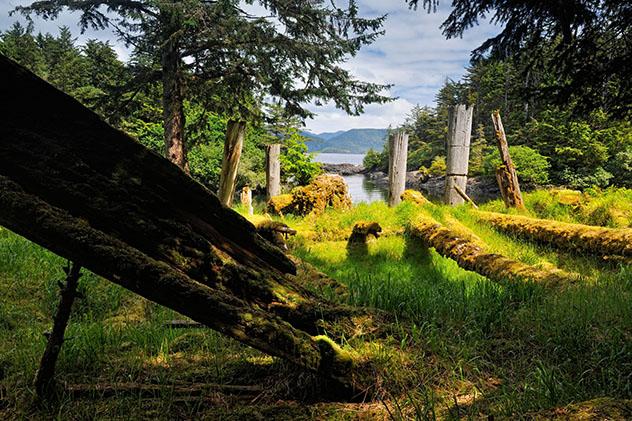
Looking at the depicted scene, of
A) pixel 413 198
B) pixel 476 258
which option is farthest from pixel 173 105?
pixel 476 258

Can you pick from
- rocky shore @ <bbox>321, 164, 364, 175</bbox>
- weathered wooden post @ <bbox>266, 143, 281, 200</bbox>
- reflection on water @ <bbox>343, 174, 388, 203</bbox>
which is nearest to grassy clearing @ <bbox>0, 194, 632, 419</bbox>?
weathered wooden post @ <bbox>266, 143, 281, 200</bbox>

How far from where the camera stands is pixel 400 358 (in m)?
2.52

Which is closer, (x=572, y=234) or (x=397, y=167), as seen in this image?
(x=572, y=234)

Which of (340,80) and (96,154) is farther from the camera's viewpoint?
(340,80)

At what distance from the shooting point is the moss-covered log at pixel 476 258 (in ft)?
16.3

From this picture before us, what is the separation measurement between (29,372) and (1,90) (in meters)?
1.76

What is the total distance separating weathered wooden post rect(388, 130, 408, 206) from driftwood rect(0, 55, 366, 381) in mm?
11448

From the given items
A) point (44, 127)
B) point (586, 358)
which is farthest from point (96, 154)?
point (586, 358)

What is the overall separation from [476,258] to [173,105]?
38.9 feet

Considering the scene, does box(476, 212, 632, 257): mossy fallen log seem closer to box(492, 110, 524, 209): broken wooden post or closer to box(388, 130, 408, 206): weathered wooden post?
box(492, 110, 524, 209): broken wooden post

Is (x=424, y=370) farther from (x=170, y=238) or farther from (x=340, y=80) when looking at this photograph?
(x=340, y=80)

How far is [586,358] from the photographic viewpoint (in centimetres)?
273

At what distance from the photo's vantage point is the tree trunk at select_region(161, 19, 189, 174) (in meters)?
13.5

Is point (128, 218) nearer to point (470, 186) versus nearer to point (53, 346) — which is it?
point (53, 346)
